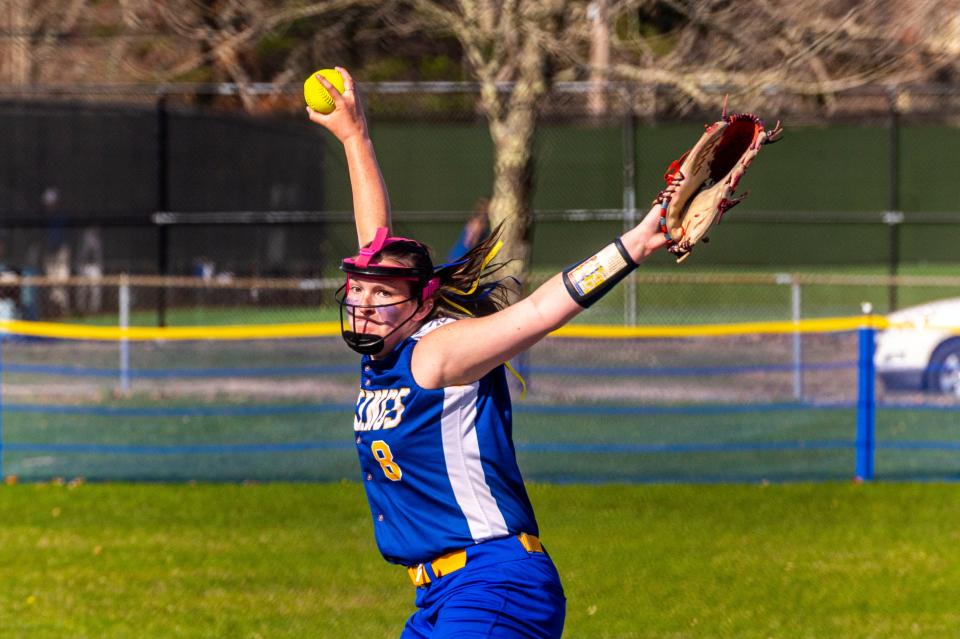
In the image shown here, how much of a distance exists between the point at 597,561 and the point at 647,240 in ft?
16.8

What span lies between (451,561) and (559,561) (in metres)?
4.33

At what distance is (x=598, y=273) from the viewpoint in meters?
3.46

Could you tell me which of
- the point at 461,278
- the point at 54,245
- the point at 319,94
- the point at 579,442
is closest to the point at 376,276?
the point at 461,278

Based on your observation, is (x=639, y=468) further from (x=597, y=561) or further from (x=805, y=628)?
(x=805, y=628)

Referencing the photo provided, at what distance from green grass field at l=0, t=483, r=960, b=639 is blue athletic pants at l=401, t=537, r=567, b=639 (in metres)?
2.84

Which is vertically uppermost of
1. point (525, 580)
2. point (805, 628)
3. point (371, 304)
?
point (371, 304)

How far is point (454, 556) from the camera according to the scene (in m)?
4.05

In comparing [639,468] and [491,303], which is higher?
[491,303]

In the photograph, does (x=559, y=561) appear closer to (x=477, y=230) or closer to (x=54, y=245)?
(x=477, y=230)

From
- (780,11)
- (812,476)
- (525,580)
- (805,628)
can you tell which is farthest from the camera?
(780,11)

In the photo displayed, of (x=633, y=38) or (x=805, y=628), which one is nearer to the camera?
(x=805, y=628)

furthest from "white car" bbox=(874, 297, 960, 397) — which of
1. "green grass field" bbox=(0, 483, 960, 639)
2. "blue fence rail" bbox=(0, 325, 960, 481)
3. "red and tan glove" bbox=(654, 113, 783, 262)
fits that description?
"red and tan glove" bbox=(654, 113, 783, 262)

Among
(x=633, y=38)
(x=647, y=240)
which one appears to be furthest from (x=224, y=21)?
(x=647, y=240)

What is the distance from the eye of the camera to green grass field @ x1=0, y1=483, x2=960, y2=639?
23.1 feet
